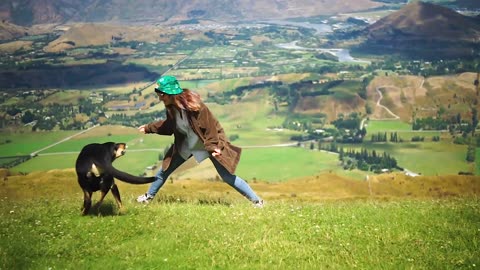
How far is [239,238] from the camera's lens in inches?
289

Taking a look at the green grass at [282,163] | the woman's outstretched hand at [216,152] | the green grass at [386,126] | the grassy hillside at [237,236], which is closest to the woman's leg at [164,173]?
the grassy hillside at [237,236]

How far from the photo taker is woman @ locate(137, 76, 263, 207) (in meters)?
8.93

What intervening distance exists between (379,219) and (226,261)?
3.06 metres

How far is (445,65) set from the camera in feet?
349

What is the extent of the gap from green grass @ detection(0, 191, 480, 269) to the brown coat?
3.24ft

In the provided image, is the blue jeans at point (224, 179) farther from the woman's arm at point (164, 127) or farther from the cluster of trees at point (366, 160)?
the cluster of trees at point (366, 160)

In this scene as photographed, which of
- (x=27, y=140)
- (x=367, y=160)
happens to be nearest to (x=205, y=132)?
(x=367, y=160)

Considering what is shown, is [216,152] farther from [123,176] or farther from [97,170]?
[97,170]

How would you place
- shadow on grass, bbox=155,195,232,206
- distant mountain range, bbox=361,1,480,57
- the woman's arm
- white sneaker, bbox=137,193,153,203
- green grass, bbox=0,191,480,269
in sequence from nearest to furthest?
1. green grass, bbox=0,191,480,269
2. the woman's arm
3. white sneaker, bbox=137,193,153,203
4. shadow on grass, bbox=155,195,232,206
5. distant mountain range, bbox=361,1,480,57

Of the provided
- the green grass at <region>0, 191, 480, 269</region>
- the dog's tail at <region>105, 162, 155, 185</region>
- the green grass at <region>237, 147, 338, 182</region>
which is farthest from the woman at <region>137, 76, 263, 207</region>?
the green grass at <region>237, 147, 338, 182</region>

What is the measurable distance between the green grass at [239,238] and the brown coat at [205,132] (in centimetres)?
99

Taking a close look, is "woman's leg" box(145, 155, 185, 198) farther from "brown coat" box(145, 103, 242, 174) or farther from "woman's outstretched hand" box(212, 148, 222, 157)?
"woman's outstretched hand" box(212, 148, 222, 157)

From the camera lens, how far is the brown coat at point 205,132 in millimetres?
9078

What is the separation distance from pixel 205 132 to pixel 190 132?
33cm
